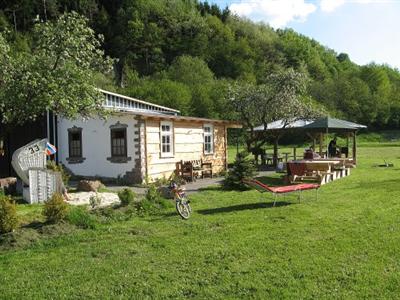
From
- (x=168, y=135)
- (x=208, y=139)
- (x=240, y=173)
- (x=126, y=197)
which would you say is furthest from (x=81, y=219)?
(x=208, y=139)

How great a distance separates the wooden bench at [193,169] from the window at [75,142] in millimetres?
3930

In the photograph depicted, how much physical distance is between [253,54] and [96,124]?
230ft

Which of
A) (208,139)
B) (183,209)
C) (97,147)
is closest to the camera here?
(183,209)

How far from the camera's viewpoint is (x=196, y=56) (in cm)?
7731

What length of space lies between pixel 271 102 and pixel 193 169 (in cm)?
670

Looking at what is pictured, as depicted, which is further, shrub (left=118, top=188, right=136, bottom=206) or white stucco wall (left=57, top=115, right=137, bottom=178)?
white stucco wall (left=57, top=115, right=137, bottom=178)

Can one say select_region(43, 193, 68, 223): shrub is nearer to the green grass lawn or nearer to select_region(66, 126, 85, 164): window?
the green grass lawn

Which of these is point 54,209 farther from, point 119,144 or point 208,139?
point 208,139

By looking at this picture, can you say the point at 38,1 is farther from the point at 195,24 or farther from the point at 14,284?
the point at 14,284

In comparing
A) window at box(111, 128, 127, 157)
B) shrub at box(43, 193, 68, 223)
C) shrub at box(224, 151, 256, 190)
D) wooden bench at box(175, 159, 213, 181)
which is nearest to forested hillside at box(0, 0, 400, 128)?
wooden bench at box(175, 159, 213, 181)

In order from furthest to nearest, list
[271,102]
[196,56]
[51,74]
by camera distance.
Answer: [196,56]
[271,102]
[51,74]

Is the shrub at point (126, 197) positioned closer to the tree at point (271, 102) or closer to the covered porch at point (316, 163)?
the covered porch at point (316, 163)

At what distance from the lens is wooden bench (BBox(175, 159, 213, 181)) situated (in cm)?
1731

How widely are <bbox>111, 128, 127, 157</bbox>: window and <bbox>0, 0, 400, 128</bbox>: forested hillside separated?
34637mm
